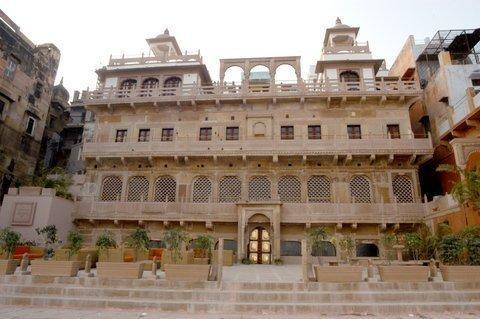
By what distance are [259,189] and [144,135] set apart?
8.46 meters

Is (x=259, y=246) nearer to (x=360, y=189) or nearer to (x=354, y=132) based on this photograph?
(x=360, y=189)

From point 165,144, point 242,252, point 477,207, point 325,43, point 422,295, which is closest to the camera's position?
point 422,295

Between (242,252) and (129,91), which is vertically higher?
(129,91)

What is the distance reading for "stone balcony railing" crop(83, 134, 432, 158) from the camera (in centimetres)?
1823

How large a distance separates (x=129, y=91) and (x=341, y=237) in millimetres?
16414

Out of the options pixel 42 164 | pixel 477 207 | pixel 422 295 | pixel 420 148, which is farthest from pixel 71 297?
pixel 42 164

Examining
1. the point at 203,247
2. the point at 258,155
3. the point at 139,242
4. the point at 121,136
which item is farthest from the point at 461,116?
the point at 121,136

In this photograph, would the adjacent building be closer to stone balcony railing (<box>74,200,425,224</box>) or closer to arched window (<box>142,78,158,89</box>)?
stone balcony railing (<box>74,200,425,224</box>)

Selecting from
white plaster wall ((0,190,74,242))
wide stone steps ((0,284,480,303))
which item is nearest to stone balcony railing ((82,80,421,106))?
white plaster wall ((0,190,74,242))

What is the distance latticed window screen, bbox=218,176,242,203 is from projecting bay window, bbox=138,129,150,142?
5.88 m

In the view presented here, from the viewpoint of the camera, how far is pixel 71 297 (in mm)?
8766

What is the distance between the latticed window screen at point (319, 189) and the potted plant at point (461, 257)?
8.13 metres

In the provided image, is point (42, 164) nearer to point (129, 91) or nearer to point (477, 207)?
point (129, 91)

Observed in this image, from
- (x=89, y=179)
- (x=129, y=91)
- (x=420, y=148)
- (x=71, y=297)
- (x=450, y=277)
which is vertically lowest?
(x=71, y=297)
